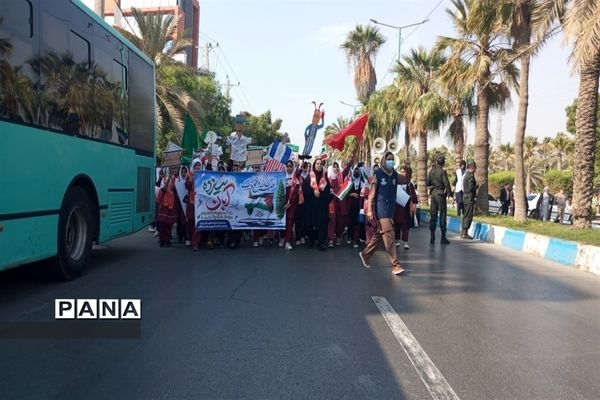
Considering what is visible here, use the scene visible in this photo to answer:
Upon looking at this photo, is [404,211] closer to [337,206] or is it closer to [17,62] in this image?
[337,206]

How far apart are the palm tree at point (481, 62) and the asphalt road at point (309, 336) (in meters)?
11.2

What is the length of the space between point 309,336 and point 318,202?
6614 mm

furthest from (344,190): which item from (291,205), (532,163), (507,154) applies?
(507,154)

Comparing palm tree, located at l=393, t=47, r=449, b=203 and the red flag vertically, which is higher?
palm tree, located at l=393, t=47, r=449, b=203

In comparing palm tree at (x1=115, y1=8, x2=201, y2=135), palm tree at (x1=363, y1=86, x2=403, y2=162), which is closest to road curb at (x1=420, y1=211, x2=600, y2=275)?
palm tree at (x1=115, y1=8, x2=201, y2=135)

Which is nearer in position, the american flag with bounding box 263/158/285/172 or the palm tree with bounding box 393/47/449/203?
the american flag with bounding box 263/158/285/172

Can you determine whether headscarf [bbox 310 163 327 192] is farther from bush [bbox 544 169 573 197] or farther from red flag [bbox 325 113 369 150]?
bush [bbox 544 169 573 197]

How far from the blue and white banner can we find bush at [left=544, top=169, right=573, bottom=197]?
39553mm

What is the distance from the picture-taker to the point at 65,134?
7.09 m

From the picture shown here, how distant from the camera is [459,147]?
27.1 meters

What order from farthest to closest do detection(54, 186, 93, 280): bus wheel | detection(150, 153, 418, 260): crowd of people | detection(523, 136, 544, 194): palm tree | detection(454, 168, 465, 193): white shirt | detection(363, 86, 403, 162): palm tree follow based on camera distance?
detection(523, 136, 544, 194): palm tree, detection(363, 86, 403, 162): palm tree, detection(454, 168, 465, 193): white shirt, detection(150, 153, 418, 260): crowd of people, detection(54, 186, 93, 280): bus wheel

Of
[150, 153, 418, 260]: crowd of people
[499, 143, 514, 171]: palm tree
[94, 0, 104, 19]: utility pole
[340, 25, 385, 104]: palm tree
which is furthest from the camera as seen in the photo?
[499, 143, 514, 171]: palm tree

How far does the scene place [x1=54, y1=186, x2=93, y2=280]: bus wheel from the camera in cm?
717

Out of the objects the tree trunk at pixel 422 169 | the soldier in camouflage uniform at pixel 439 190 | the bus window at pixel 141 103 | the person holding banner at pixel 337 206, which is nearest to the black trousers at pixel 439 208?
the soldier in camouflage uniform at pixel 439 190
